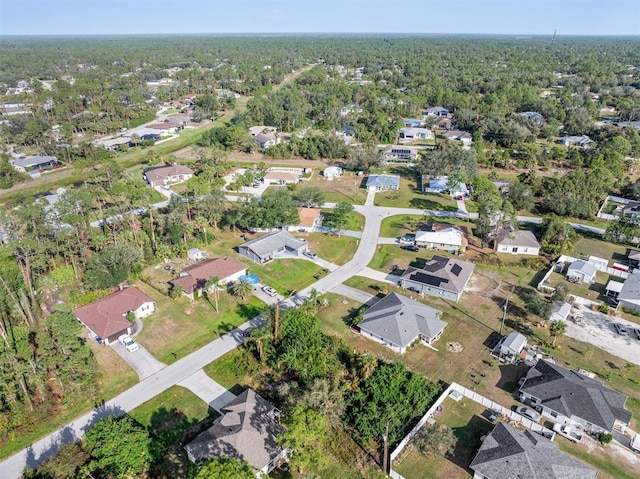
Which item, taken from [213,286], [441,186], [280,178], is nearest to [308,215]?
[280,178]

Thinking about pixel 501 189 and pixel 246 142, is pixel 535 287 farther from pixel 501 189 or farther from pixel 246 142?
pixel 246 142

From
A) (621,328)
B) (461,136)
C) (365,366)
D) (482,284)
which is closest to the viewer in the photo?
(365,366)

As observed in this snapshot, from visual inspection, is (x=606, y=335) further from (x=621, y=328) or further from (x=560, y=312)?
(x=560, y=312)

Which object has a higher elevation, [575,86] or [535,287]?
[575,86]

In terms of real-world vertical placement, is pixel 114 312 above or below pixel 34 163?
below

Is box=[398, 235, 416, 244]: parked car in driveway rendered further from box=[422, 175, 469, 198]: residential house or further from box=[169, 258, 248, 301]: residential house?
box=[169, 258, 248, 301]: residential house

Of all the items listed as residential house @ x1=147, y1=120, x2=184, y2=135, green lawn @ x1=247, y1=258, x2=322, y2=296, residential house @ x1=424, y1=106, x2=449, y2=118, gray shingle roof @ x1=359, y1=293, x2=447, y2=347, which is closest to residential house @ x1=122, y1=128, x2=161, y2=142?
residential house @ x1=147, y1=120, x2=184, y2=135

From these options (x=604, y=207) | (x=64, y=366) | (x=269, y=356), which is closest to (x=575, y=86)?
(x=604, y=207)

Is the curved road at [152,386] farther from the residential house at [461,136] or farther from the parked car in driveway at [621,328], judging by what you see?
the residential house at [461,136]
